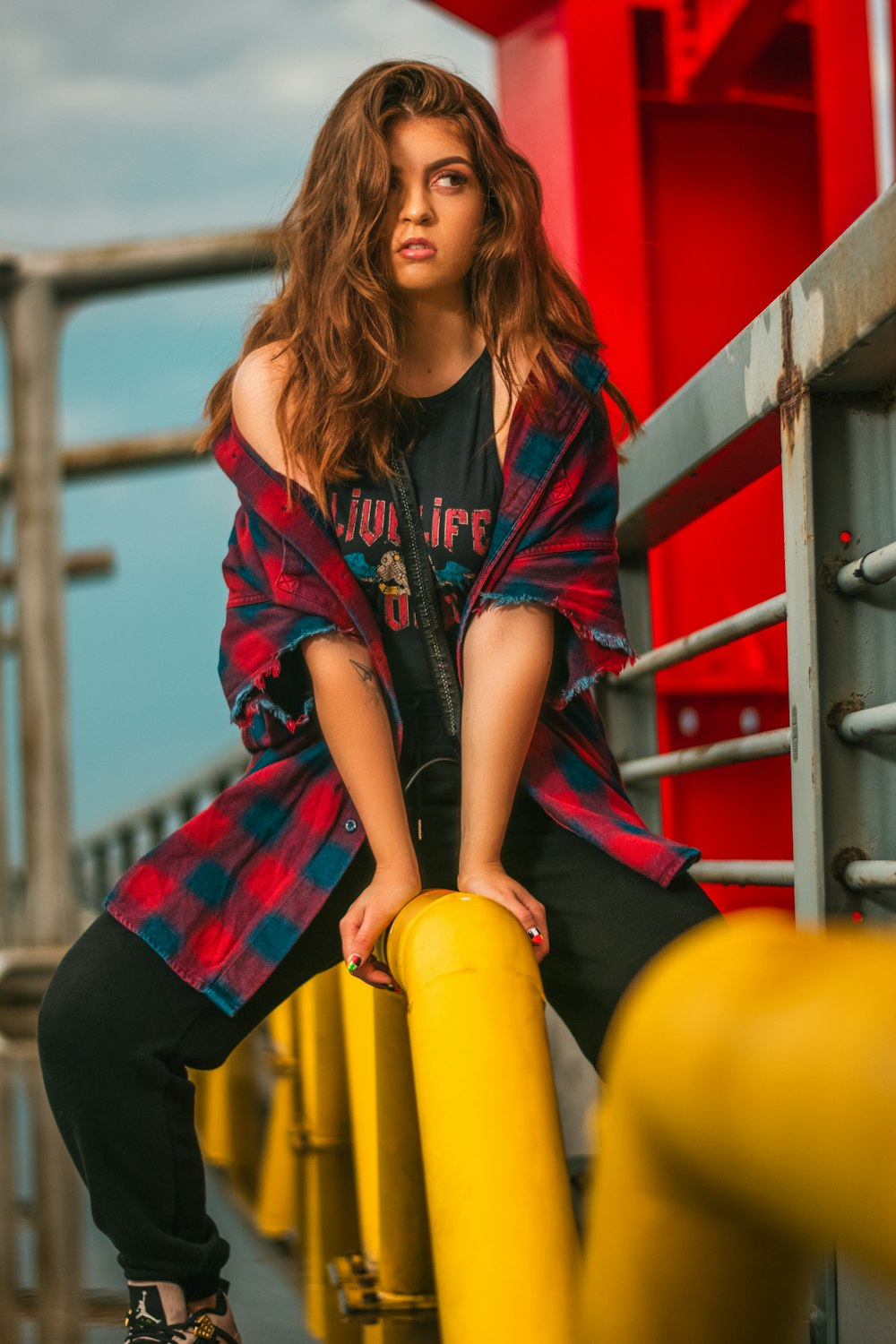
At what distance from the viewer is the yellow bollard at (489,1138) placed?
0.96m

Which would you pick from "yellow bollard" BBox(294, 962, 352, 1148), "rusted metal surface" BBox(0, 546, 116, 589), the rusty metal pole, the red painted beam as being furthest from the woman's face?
"rusted metal surface" BBox(0, 546, 116, 589)

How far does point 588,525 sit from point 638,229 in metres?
1.51

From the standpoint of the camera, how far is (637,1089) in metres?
0.55

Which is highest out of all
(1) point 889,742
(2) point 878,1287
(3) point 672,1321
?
(1) point 889,742

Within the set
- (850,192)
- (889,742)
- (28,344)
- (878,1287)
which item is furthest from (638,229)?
(28,344)

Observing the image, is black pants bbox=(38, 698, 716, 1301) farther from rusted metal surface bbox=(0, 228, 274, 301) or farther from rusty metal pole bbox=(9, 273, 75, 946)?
rusted metal surface bbox=(0, 228, 274, 301)

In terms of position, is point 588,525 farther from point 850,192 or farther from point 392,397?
point 850,192

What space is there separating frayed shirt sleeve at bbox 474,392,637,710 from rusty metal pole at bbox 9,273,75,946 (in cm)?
464

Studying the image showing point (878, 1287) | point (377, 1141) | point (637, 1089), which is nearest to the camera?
point (637, 1089)

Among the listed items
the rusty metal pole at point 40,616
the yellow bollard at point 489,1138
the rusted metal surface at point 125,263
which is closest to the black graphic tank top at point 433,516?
the yellow bollard at point 489,1138

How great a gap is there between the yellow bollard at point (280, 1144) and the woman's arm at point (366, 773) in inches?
34.0

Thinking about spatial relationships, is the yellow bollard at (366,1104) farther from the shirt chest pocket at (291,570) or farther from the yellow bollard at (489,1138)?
the yellow bollard at (489,1138)

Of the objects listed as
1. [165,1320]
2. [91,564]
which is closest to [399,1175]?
[165,1320]

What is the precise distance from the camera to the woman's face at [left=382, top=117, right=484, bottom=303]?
1.58 meters
